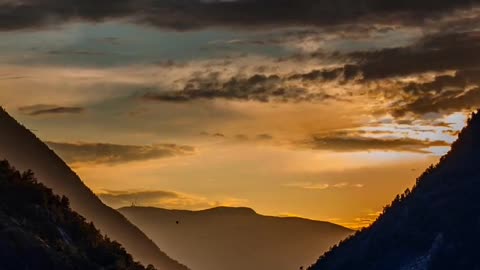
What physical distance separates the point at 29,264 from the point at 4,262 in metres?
5.82

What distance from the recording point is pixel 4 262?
195 metres

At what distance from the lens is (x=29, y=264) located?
199500mm
